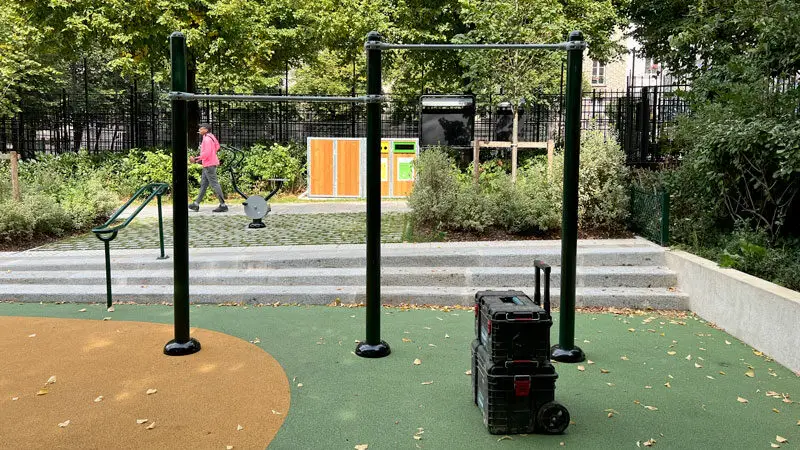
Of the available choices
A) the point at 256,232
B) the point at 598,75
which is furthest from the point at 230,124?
the point at 598,75

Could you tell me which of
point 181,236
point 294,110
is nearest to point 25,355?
point 181,236

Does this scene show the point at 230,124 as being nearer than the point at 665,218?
No

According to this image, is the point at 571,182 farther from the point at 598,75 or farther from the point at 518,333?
the point at 598,75

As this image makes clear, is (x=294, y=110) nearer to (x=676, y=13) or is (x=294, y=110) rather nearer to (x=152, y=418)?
(x=676, y=13)

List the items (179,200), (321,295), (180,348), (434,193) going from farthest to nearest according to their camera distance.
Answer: (434,193) < (321,295) < (180,348) < (179,200)

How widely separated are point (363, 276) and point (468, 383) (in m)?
3.33

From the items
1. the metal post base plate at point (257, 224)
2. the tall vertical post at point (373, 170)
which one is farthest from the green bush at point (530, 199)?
the tall vertical post at point (373, 170)

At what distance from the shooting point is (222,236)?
10719 millimetres

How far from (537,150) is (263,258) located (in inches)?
395

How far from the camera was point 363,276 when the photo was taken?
8.11 metres

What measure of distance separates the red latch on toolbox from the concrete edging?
2.74 m

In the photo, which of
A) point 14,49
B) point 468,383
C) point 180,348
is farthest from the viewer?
point 14,49

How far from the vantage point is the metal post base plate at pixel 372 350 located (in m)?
5.60

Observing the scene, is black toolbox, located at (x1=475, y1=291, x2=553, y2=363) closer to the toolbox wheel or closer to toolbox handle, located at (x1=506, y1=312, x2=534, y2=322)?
toolbox handle, located at (x1=506, y1=312, x2=534, y2=322)
